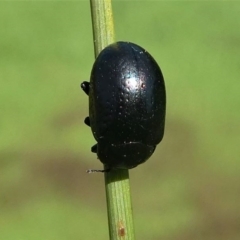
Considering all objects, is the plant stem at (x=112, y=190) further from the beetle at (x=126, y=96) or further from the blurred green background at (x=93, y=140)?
the blurred green background at (x=93, y=140)

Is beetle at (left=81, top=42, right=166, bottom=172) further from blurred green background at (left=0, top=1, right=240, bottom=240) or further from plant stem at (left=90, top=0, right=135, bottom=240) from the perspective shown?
blurred green background at (left=0, top=1, right=240, bottom=240)

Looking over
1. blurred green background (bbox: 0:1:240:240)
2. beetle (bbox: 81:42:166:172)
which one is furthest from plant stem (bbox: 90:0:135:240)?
blurred green background (bbox: 0:1:240:240)

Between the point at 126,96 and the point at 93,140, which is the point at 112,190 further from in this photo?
→ the point at 93,140

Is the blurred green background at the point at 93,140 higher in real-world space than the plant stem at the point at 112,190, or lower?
higher

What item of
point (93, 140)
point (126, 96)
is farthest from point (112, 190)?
→ point (93, 140)

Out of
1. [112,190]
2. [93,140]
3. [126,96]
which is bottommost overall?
[112,190]

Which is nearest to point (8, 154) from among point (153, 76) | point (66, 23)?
point (66, 23)

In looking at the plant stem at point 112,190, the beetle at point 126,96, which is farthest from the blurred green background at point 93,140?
the plant stem at point 112,190

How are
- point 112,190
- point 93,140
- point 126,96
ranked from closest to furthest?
point 112,190
point 126,96
point 93,140
